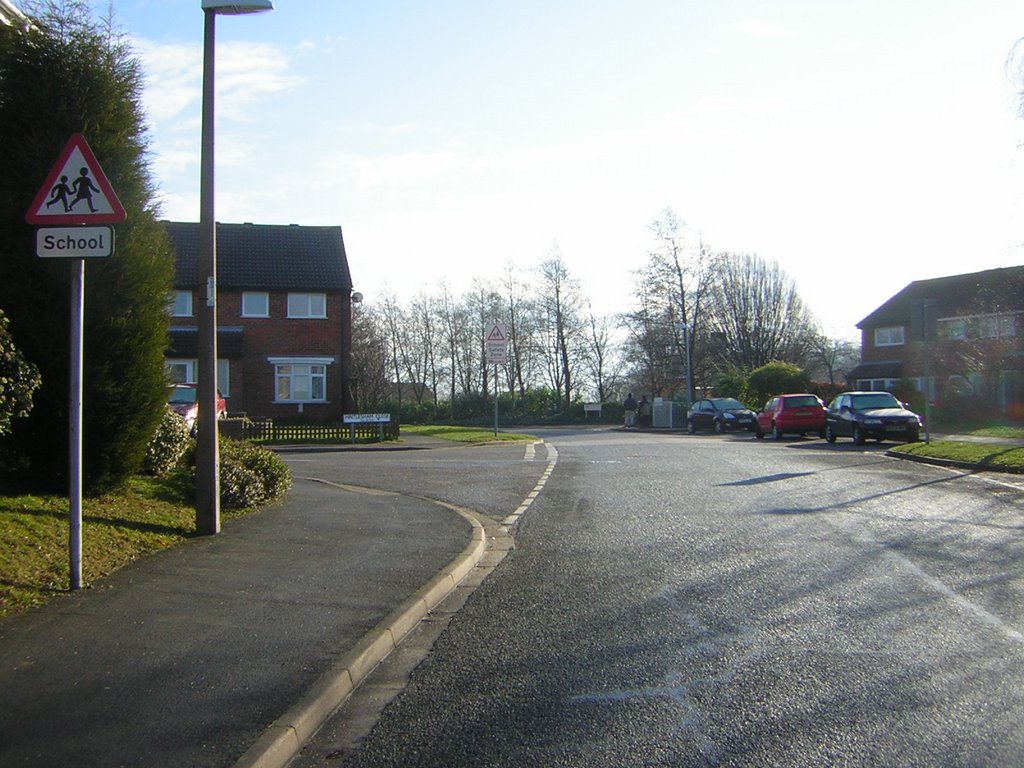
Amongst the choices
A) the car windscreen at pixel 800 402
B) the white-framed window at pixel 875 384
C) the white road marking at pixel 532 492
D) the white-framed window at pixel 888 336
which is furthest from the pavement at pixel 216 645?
the white-framed window at pixel 888 336

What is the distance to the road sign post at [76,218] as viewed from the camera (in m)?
6.95

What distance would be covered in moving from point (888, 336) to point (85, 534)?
59116mm

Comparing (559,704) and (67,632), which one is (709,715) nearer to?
(559,704)

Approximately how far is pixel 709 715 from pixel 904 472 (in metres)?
14.8

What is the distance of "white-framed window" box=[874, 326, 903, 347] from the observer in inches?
2349

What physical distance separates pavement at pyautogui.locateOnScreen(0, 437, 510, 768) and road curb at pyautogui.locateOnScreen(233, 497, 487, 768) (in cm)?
1

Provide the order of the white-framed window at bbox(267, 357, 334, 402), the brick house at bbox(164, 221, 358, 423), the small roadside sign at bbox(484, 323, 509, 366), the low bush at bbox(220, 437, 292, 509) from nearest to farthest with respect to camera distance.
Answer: the low bush at bbox(220, 437, 292, 509), the small roadside sign at bbox(484, 323, 509, 366), the brick house at bbox(164, 221, 358, 423), the white-framed window at bbox(267, 357, 334, 402)

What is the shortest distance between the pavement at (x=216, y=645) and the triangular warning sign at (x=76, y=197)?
2.77 metres

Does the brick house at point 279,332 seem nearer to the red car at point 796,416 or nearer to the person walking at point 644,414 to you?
the red car at point 796,416

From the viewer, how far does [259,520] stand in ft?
35.9

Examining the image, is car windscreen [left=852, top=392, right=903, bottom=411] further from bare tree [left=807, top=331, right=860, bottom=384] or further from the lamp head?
bare tree [left=807, top=331, right=860, bottom=384]

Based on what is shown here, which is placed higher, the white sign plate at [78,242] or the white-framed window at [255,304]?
the white-framed window at [255,304]

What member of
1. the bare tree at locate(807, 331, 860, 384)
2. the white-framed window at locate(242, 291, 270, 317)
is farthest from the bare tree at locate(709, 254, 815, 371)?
the white-framed window at locate(242, 291, 270, 317)

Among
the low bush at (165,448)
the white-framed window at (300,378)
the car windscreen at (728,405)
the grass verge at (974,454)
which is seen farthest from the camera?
the car windscreen at (728,405)
